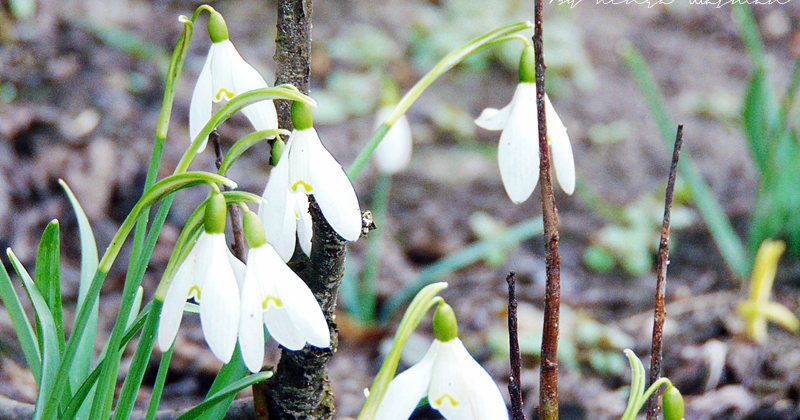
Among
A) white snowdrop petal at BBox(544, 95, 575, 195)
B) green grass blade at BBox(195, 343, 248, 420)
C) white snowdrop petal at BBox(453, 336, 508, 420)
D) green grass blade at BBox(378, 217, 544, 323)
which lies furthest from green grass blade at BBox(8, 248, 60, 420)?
green grass blade at BBox(378, 217, 544, 323)

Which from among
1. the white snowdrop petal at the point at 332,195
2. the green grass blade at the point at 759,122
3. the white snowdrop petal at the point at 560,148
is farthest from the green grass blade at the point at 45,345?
the green grass blade at the point at 759,122

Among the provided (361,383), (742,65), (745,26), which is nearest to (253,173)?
(361,383)

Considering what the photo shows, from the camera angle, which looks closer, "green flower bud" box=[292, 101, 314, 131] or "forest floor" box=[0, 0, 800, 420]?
"green flower bud" box=[292, 101, 314, 131]

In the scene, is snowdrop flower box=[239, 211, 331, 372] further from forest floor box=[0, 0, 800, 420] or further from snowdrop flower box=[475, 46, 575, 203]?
forest floor box=[0, 0, 800, 420]

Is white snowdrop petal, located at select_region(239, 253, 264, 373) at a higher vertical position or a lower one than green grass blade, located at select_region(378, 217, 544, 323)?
lower

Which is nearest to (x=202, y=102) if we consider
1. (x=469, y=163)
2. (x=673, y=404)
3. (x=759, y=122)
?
(x=673, y=404)

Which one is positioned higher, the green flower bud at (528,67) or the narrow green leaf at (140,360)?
the green flower bud at (528,67)

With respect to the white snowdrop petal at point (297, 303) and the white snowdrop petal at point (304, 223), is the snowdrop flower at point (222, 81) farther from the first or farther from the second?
the white snowdrop petal at point (297, 303)
